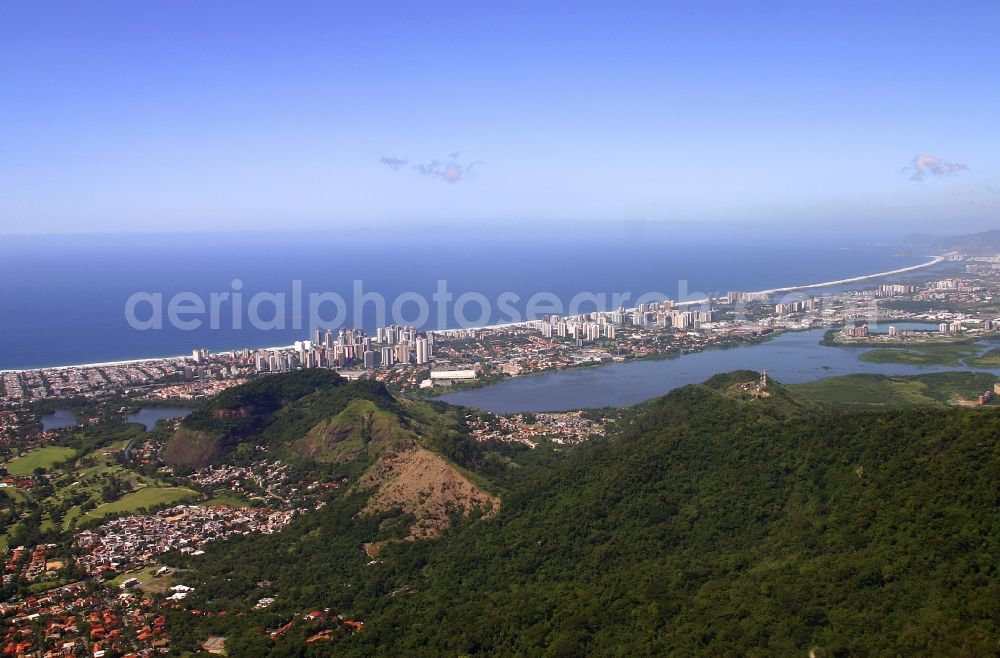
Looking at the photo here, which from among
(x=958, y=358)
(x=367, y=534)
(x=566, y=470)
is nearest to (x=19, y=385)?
(x=367, y=534)

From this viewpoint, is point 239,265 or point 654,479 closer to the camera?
point 654,479

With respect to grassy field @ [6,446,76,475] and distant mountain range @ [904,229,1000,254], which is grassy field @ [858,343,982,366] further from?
distant mountain range @ [904,229,1000,254]

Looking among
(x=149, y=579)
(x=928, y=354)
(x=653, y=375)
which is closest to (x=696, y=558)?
(x=149, y=579)

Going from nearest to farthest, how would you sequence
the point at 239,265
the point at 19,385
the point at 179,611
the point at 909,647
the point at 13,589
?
the point at 909,647
the point at 179,611
the point at 13,589
the point at 19,385
the point at 239,265

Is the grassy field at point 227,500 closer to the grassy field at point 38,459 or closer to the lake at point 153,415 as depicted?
the grassy field at point 38,459

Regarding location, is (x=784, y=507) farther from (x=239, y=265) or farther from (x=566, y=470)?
(x=239, y=265)

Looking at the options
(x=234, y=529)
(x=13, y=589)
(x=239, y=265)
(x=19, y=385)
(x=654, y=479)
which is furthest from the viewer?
(x=239, y=265)

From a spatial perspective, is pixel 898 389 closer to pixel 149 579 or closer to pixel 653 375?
pixel 653 375

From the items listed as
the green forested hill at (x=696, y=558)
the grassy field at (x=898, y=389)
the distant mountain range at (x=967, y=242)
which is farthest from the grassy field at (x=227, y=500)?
the distant mountain range at (x=967, y=242)
